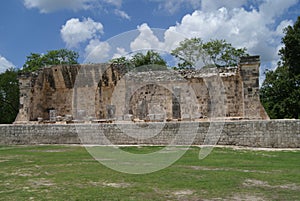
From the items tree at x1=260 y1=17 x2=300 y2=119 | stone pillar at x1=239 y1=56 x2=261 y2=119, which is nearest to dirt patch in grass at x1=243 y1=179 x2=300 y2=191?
stone pillar at x1=239 y1=56 x2=261 y2=119

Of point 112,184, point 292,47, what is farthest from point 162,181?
point 292,47

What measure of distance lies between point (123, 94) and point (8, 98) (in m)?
19.2

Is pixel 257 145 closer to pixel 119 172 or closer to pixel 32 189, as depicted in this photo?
pixel 119 172

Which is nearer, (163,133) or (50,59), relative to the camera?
(163,133)

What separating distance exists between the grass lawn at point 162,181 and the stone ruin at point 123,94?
9606mm

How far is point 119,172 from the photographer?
8539 millimetres

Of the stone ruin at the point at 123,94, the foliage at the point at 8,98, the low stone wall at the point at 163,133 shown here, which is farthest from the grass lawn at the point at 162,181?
Result: the foliage at the point at 8,98

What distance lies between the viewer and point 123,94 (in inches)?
881

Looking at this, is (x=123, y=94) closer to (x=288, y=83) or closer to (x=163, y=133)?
(x=163, y=133)

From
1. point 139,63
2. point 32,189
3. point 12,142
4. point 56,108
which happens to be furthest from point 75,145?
point 139,63

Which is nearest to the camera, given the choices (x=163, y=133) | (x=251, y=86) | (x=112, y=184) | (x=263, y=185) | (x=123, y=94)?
(x=263, y=185)

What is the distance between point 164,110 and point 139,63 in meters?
21.7

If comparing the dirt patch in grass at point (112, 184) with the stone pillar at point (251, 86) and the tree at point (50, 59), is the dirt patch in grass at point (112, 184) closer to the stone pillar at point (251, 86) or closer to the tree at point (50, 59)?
the stone pillar at point (251, 86)

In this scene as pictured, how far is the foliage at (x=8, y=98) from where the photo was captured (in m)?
35.8
